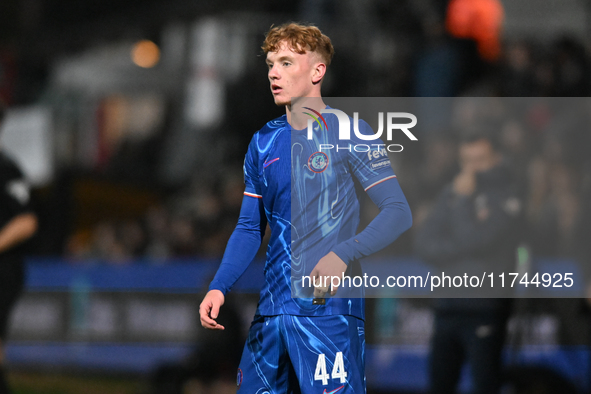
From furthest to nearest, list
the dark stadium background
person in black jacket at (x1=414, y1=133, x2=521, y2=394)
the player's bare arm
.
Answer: the player's bare arm → the dark stadium background → person in black jacket at (x1=414, y1=133, x2=521, y2=394)

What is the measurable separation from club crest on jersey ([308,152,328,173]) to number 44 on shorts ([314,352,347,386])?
61cm

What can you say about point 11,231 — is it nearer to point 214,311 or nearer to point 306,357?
point 214,311

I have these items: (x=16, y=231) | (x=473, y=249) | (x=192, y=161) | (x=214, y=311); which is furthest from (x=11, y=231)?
(x=192, y=161)

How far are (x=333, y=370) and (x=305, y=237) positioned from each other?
44 centimetres

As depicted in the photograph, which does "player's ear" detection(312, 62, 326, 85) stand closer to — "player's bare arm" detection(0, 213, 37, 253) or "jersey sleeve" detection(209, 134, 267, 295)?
"jersey sleeve" detection(209, 134, 267, 295)

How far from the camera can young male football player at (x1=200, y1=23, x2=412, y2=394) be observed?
2156mm

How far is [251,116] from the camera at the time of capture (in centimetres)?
615

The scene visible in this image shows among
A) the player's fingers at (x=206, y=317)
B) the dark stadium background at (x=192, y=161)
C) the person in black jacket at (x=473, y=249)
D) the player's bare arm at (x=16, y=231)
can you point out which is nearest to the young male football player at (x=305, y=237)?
the player's fingers at (x=206, y=317)

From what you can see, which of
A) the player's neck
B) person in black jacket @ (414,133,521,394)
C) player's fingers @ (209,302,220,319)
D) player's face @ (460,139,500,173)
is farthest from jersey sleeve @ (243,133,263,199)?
player's face @ (460,139,500,173)

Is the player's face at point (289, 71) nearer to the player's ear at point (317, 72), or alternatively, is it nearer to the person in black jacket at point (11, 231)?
the player's ear at point (317, 72)

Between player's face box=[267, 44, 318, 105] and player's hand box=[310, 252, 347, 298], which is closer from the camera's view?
player's hand box=[310, 252, 347, 298]

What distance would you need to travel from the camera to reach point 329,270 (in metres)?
2.10

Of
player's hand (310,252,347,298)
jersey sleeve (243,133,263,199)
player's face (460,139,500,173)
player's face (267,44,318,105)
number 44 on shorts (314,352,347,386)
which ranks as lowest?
number 44 on shorts (314,352,347,386)

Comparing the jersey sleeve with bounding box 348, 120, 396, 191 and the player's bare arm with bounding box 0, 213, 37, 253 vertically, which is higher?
the player's bare arm with bounding box 0, 213, 37, 253
